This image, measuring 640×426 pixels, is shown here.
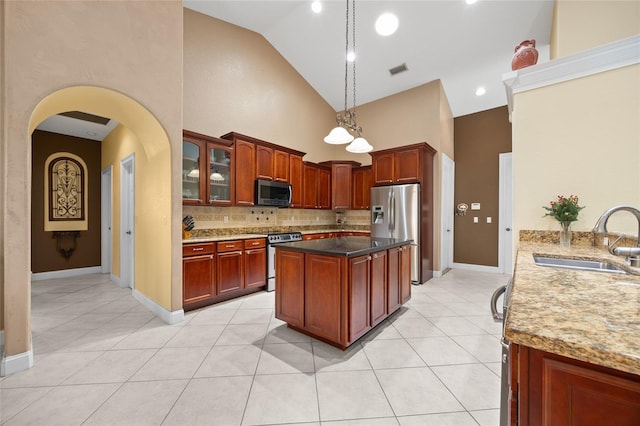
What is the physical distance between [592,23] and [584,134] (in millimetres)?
1146

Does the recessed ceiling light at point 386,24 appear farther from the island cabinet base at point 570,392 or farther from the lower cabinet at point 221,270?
the island cabinet base at point 570,392

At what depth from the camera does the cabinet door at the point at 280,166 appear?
4.46 m

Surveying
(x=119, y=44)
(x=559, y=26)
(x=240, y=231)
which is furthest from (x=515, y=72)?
(x=240, y=231)

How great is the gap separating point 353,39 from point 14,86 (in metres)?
4.24

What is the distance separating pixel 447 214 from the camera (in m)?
5.33

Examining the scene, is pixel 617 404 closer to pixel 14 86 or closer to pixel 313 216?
pixel 14 86

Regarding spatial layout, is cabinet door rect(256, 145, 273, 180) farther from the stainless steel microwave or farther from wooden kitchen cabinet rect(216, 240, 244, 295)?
wooden kitchen cabinet rect(216, 240, 244, 295)

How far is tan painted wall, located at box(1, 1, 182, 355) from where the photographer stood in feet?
6.24

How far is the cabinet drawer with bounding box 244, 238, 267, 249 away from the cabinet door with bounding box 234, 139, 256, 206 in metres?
0.61

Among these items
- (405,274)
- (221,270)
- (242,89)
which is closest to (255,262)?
(221,270)

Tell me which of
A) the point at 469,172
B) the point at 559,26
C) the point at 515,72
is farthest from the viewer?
the point at 469,172

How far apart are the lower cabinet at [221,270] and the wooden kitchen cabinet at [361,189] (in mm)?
2485

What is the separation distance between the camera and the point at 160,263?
3.01 meters

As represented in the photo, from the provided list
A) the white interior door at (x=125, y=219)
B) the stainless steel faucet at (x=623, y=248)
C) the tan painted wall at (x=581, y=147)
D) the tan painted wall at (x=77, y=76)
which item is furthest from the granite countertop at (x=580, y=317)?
the white interior door at (x=125, y=219)
